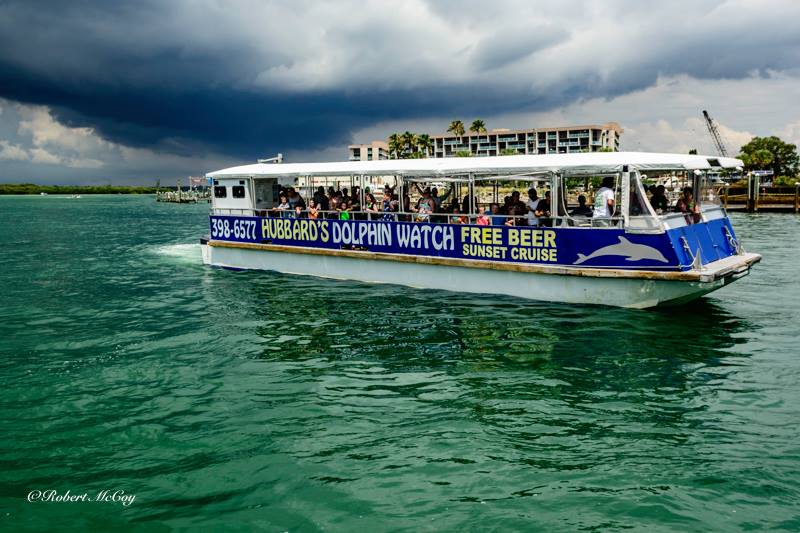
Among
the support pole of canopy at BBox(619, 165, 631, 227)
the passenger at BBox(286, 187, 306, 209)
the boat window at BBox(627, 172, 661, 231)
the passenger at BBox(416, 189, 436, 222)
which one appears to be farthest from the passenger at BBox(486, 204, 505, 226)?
the passenger at BBox(286, 187, 306, 209)

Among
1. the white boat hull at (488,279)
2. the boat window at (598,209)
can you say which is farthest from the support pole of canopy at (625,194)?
the white boat hull at (488,279)

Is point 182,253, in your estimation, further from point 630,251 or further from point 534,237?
point 630,251

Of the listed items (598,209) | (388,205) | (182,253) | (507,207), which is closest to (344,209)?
(388,205)

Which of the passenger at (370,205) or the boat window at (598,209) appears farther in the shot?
the passenger at (370,205)

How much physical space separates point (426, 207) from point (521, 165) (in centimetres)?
315

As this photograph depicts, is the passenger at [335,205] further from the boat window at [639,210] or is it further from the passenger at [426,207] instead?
the boat window at [639,210]

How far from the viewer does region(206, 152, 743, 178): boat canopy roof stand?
12609 mm

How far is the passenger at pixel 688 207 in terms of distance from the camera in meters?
13.4

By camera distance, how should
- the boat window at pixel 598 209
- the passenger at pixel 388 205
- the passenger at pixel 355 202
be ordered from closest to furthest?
the boat window at pixel 598 209
the passenger at pixel 388 205
the passenger at pixel 355 202

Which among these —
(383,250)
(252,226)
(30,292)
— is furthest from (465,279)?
(30,292)

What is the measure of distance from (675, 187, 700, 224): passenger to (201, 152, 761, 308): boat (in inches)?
1.8

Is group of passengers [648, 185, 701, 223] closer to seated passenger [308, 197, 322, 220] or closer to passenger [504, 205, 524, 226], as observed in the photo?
passenger [504, 205, 524, 226]

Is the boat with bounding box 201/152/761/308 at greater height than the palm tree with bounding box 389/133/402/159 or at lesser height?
lesser

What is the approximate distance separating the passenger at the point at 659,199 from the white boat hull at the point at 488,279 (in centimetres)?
209
